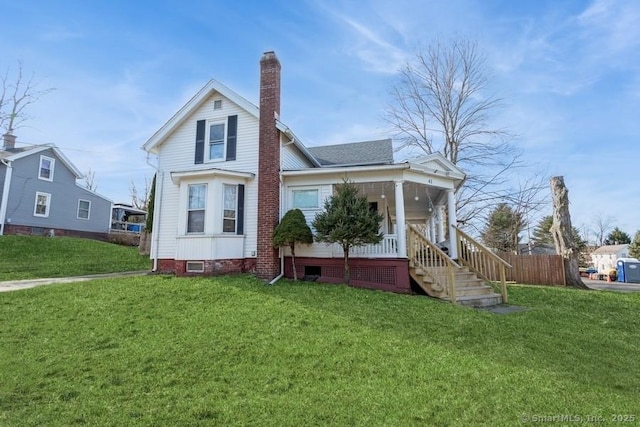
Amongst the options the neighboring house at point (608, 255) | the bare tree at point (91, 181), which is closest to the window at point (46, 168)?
the bare tree at point (91, 181)

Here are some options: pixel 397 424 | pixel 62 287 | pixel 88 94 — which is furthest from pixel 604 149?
pixel 88 94

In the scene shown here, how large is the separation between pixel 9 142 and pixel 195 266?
20.5 m

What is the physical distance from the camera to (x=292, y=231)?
10.3 meters

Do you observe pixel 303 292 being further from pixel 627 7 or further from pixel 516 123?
pixel 516 123

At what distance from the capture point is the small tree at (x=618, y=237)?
53625 mm

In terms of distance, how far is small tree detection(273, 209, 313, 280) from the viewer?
33.9ft

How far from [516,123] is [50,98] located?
92.8 feet

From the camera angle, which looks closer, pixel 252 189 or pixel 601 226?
pixel 252 189

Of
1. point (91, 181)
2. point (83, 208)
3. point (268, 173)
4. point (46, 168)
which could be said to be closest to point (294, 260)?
point (268, 173)

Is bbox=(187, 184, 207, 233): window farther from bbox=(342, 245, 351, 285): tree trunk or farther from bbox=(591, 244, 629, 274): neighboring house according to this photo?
bbox=(591, 244, 629, 274): neighboring house

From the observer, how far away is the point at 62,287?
9.40 m

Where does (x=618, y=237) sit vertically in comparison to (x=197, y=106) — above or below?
below

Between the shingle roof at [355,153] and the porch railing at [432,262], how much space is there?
400 centimetres

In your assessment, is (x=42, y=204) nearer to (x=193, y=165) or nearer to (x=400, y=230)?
(x=193, y=165)
